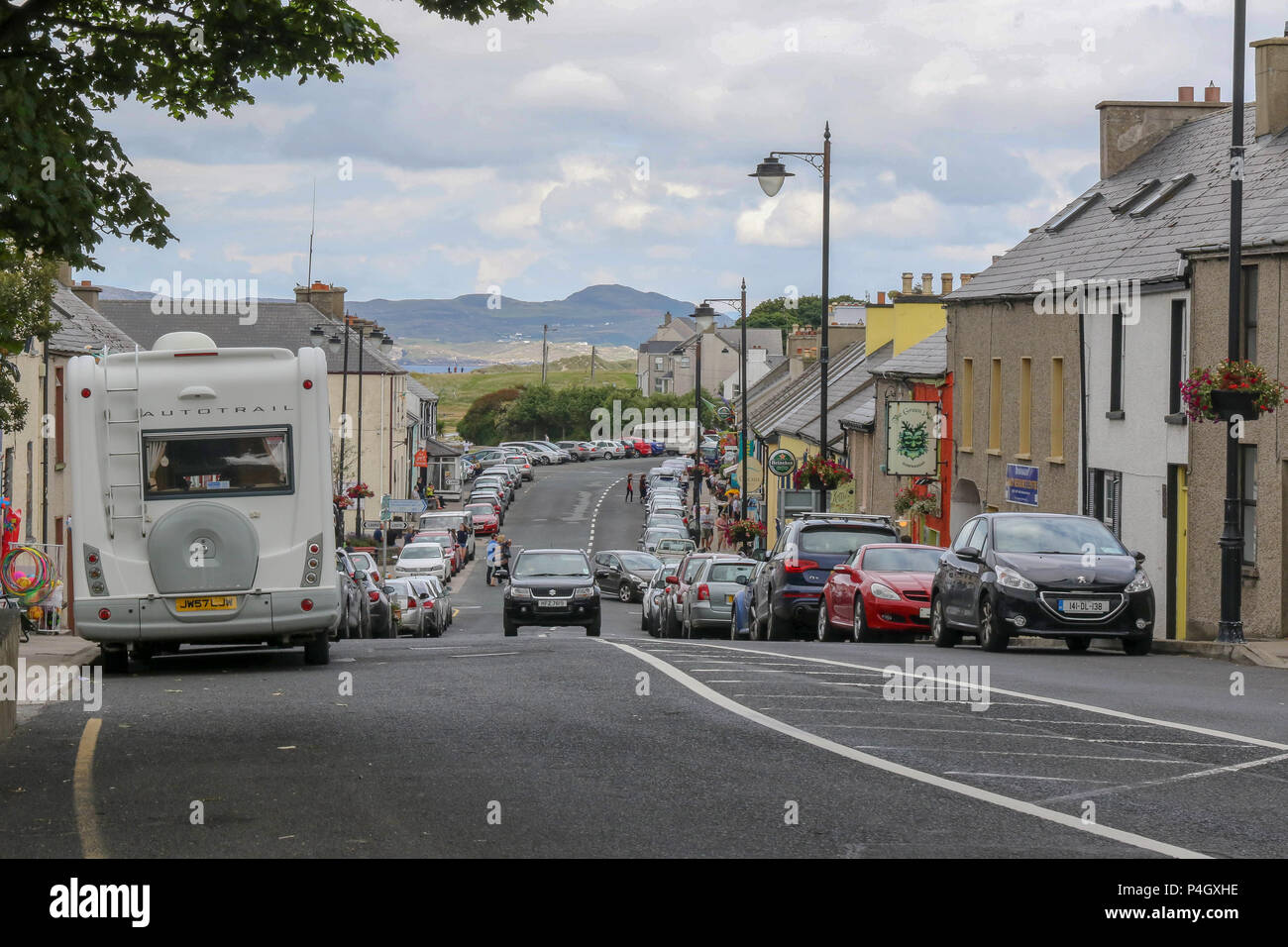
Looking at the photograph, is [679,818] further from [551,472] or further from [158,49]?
[551,472]

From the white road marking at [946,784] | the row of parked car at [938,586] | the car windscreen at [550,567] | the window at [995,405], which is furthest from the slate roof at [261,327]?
the white road marking at [946,784]

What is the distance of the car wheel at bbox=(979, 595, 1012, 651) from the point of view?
18.4 m

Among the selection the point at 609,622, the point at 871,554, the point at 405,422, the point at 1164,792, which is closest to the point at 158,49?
the point at 1164,792

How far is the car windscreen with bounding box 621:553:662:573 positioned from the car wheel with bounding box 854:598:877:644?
30.1 meters

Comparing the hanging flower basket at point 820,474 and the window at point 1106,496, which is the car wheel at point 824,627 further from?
the hanging flower basket at point 820,474

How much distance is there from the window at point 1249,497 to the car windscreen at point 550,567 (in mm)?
13188

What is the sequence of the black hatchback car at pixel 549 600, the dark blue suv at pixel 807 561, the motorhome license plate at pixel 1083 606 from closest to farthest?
the motorhome license plate at pixel 1083 606
the dark blue suv at pixel 807 561
the black hatchback car at pixel 549 600

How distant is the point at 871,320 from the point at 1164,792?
53420 millimetres

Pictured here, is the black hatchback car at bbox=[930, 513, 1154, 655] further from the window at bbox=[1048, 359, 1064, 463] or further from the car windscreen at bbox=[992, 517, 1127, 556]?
the window at bbox=[1048, 359, 1064, 463]

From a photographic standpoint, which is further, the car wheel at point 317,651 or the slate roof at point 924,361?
the slate roof at point 924,361

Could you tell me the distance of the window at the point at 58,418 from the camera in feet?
A: 121

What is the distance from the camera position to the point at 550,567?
105 ft
